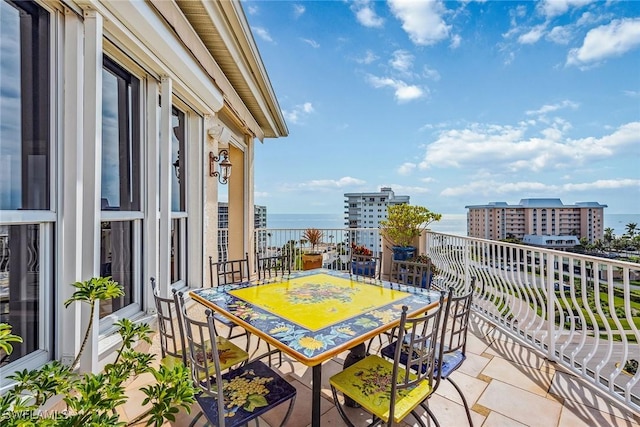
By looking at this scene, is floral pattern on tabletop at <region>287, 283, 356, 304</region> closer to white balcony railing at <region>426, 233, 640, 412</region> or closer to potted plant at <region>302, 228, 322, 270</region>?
white balcony railing at <region>426, 233, 640, 412</region>

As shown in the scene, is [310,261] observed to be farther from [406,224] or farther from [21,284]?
[21,284]

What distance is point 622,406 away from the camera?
1.98 m

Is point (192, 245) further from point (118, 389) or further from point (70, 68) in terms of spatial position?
point (118, 389)

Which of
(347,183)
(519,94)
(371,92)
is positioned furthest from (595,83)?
(347,183)

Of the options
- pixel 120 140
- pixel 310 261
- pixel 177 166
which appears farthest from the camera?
Answer: pixel 310 261

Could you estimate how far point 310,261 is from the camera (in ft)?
19.0

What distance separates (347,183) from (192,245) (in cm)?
1500

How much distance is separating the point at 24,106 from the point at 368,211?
8378mm

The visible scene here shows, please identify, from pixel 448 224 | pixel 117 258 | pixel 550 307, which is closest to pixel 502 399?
pixel 550 307

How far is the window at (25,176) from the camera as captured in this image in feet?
4.66

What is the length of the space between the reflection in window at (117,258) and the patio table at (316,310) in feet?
2.26

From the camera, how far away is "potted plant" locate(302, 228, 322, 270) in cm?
580

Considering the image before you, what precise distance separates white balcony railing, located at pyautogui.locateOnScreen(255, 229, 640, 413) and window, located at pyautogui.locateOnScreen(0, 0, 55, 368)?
3.72 meters

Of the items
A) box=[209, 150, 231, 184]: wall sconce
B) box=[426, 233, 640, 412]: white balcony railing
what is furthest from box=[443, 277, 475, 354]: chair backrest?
box=[209, 150, 231, 184]: wall sconce
